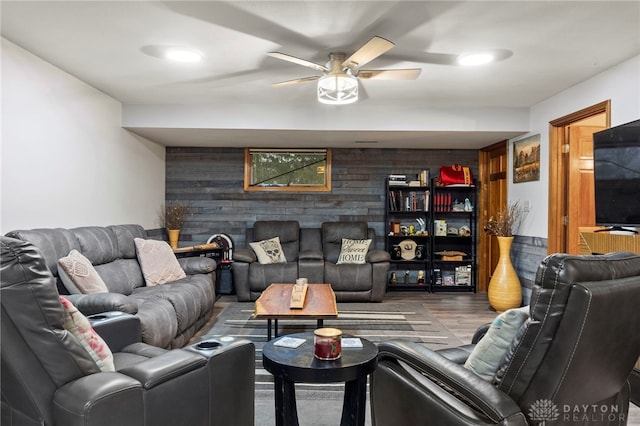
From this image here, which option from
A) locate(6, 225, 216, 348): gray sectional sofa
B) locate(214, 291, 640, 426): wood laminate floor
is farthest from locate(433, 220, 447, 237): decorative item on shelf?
locate(6, 225, 216, 348): gray sectional sofa

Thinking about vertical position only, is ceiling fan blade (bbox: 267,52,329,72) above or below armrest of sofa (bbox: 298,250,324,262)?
above

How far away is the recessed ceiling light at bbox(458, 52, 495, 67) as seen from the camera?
2963 mm

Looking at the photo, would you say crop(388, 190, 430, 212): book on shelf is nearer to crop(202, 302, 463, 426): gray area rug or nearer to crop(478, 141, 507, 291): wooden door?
crop(478, 141, 507, 291): wooden door

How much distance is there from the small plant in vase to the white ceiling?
1.19 metres

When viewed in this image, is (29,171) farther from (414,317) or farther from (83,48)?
(414,317)

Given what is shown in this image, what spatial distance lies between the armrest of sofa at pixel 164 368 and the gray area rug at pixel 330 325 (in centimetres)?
82

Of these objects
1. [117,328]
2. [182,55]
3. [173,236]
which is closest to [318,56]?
[182,55]

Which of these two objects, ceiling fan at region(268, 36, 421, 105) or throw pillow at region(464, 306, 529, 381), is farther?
ceiling fan at region(268, 36, 421, 105)

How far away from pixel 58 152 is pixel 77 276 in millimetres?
1255

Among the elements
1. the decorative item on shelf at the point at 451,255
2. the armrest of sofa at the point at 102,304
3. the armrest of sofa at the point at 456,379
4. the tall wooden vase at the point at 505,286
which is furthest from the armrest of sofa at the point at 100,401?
the decorative item on shelf at the point at 451,255

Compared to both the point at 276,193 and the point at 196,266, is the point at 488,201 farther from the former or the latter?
the point at 196,266

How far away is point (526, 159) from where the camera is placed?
4621 millimetres

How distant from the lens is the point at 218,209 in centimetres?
589

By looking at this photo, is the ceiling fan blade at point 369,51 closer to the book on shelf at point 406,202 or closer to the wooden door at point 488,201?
the book on shelf at point 406,202
